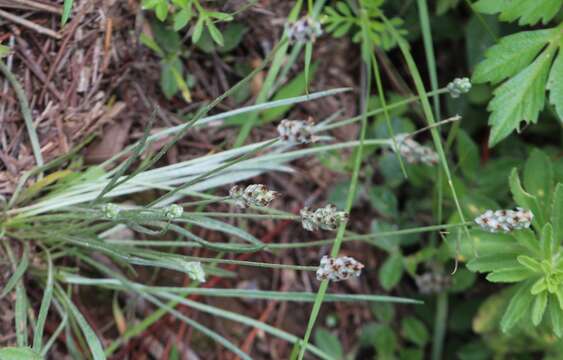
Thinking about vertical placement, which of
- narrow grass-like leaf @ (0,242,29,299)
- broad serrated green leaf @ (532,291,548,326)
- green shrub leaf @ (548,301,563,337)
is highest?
narrow grass-like leaf @ (0,242,29,299)

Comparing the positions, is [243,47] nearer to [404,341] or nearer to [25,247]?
[25,247]

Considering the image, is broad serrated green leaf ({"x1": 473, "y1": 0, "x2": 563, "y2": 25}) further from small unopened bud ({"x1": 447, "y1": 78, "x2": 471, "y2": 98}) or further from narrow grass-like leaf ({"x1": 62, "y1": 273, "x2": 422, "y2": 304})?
narrow grass-like leaf ({"x1": 62, "y1": 273, "x2": 422, "y2": 304})

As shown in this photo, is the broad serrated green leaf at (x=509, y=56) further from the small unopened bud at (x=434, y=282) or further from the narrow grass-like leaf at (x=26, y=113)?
the narrow grass-like leaf at (x=26, y=113)

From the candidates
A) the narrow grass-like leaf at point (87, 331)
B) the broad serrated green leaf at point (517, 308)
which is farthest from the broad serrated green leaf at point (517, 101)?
the narrow grass-like leaf at point (87, 331)

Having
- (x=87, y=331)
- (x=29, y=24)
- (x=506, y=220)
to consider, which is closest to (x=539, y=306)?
(x=506, y=220)

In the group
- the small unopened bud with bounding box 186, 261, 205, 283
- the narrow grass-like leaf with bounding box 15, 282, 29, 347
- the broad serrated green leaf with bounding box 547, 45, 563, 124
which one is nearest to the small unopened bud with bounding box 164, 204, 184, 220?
the small unopened bud with bounding box 186, 261, 205, 283

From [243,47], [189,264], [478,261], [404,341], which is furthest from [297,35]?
[404,341]

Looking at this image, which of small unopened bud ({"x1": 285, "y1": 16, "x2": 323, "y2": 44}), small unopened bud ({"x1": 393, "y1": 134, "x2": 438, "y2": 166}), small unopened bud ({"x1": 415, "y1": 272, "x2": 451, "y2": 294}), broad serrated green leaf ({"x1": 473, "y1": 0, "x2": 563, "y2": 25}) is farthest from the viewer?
small unopened bud ({"x1": 415, "y1": 272, "x2": 451, "y2": 294})
